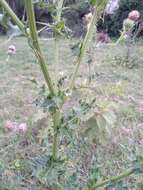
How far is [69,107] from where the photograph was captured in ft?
9.77

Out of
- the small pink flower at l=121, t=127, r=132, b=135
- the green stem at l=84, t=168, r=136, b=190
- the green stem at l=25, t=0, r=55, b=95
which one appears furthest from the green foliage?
the green stem at l=25, t=0, r=55, b=95

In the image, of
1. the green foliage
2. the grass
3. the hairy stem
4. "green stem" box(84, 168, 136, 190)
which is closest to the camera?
the hairy stem

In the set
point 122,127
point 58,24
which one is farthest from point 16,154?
point 58,24

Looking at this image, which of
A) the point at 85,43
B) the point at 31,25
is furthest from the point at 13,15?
the point at 85,43

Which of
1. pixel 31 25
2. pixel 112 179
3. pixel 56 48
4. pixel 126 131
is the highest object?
pixel 31 25

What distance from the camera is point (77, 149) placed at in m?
2.34

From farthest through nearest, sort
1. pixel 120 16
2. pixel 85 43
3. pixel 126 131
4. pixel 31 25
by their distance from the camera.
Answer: pixel 120 16, pixel 126 131, pixel 85 43, pixel 31 25

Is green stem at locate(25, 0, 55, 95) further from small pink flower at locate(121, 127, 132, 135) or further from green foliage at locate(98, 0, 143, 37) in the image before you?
green foliage at locate(98, 0, 143, 37)

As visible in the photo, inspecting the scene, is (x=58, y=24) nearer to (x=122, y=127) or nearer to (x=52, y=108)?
(x=52, y=108)

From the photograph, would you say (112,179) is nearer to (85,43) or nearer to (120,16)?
(85,43)

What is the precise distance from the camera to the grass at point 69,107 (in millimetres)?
2045

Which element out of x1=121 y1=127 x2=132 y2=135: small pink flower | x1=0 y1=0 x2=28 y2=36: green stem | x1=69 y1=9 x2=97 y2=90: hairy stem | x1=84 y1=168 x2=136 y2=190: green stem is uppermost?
x1=0 y1=0 x2=28 y2=36: green stem

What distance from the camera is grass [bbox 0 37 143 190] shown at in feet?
6.71

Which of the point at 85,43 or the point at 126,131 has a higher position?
the point at 85,43
